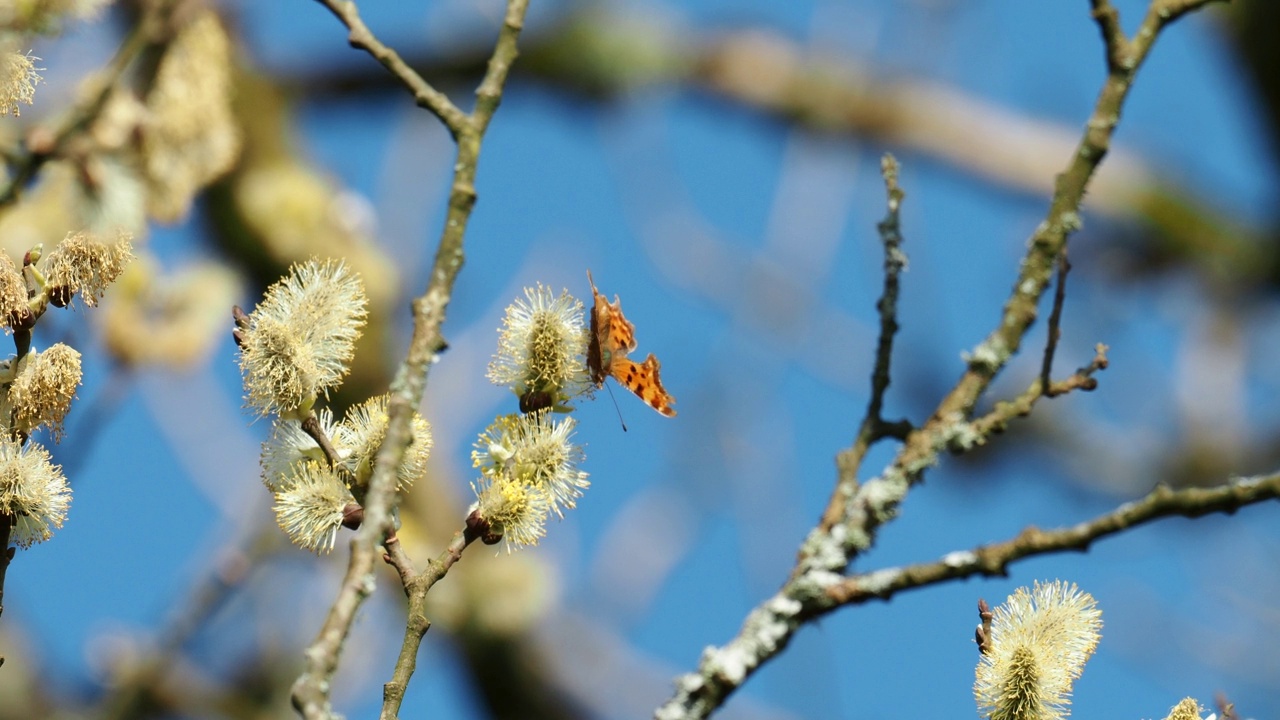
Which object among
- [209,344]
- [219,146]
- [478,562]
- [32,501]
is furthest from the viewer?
[478,562]

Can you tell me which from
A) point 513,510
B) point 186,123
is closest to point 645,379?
point 513,510

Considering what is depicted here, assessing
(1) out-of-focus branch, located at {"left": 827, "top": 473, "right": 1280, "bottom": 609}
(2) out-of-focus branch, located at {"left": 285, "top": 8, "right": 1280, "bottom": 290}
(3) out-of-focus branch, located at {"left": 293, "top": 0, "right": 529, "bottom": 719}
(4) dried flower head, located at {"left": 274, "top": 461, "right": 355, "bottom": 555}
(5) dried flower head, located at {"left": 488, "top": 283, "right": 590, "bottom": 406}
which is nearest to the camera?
(3) out-of-focus branch, located at {"left": 293, "top": 0, "right": 529, "bottom": 719}

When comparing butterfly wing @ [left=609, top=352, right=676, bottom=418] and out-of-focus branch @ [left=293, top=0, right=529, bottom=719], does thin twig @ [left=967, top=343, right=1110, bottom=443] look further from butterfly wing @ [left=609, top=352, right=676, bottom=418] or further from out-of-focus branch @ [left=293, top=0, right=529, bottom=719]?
out-of-focus branch @ [left=293, top=0, right=529, bottom=719]

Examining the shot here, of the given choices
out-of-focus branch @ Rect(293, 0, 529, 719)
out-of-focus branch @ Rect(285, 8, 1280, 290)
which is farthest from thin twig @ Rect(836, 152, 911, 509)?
out-of-focus branch @ Rect(285, 8, 1280, 290)

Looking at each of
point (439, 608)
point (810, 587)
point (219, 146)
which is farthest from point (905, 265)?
point (439, 608)

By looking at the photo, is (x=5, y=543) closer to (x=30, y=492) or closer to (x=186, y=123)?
(x=30, y=492)

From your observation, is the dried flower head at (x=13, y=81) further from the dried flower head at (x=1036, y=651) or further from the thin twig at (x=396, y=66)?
the dried flower head at (x=1036, y=651)

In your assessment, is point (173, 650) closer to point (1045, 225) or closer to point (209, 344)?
point (209, 344)
